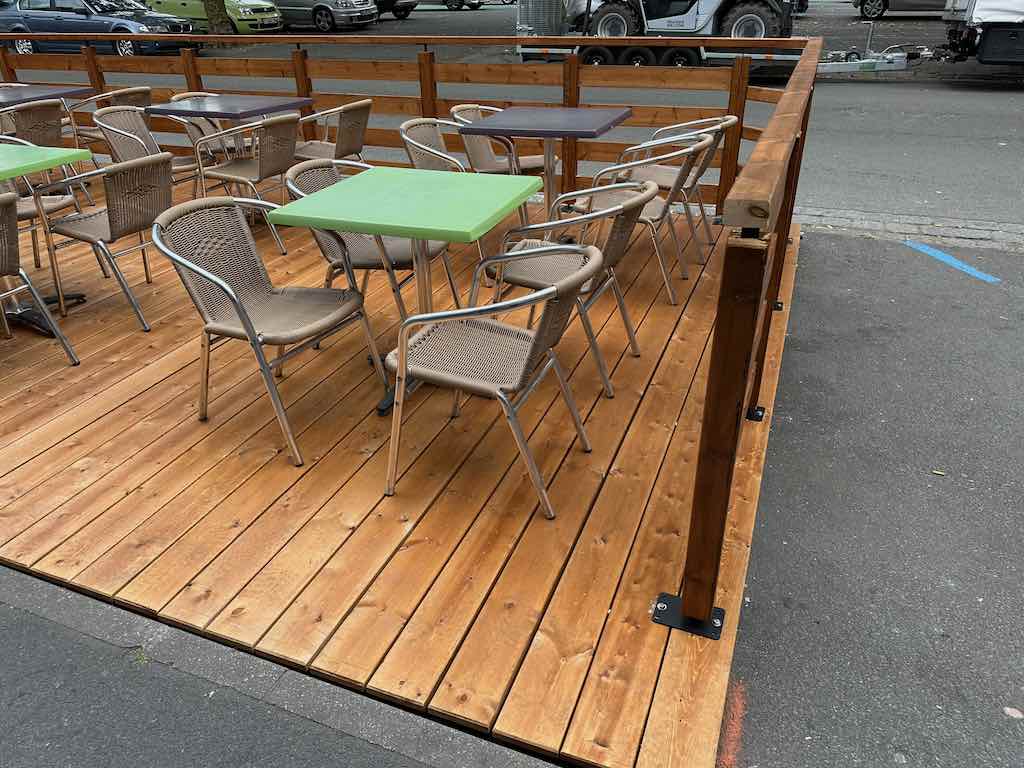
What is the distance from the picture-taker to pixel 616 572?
7.05ft

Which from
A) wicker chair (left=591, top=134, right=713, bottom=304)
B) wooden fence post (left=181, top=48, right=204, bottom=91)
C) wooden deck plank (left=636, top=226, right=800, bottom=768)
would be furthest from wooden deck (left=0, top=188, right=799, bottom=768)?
wooden fence post (left=181, top=48, right=204, bottom=91)

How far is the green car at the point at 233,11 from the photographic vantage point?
A: 17.0 meters

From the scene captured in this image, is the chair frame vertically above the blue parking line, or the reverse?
the chair frame

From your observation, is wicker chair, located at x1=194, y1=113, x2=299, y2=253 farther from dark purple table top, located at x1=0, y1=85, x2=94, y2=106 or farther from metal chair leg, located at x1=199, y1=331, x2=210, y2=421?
metal chair leg, located at x1=199, y1=331, x2=210, y2=421

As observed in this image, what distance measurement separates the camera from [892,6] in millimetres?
16922

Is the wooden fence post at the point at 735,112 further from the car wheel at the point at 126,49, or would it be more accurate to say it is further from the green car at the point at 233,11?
Answer: the green car at the point at 233,11

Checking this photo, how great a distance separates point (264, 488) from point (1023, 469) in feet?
8.75

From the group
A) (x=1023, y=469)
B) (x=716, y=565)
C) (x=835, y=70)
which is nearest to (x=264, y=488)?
(x=716, y=565)

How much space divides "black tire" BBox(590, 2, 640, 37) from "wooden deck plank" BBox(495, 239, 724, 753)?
31.7 ft

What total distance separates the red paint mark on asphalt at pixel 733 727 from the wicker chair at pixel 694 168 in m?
2.78

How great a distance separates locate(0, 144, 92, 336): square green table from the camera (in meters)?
3.32

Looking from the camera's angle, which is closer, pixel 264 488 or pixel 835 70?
pixel 264 488

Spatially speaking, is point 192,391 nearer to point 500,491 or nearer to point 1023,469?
point 500,491

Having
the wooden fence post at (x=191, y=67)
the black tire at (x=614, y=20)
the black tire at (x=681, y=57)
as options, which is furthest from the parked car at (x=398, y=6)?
the wooden fence post at (x=191, y=67)
